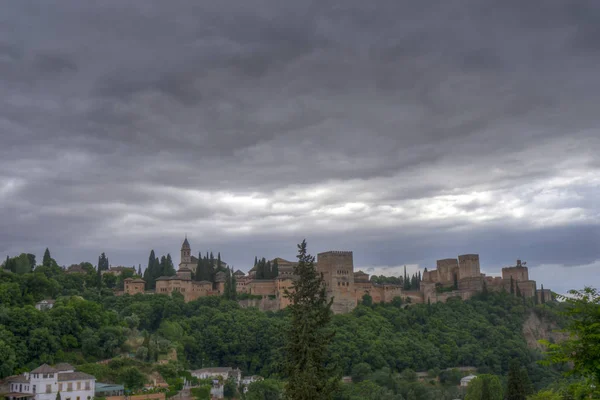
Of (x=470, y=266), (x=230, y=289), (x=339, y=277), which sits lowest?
(x=230, y=289)

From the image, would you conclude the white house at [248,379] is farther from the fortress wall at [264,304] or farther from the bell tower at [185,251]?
the bell tower at [185,251]

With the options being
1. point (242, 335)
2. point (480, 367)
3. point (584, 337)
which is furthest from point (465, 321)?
point (584, 337)

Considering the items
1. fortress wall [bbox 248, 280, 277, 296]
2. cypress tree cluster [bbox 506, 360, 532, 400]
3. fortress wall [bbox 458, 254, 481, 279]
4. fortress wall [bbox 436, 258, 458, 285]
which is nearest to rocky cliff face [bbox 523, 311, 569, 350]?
fortress wall [bbox 458, 254, 481, 279]

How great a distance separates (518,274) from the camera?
113 m

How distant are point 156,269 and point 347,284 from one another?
101 feet

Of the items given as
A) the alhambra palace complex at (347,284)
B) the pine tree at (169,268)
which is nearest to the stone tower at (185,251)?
the alhambra palace complex at (347,284)

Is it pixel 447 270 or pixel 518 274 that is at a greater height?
pixel 447 270

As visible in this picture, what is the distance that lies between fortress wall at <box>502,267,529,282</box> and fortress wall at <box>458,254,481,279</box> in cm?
635

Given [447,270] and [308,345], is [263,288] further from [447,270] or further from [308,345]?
[308,345]

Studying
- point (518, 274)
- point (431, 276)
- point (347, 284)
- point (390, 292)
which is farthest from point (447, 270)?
point (347, 284)

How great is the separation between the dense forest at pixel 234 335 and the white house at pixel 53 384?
2.69 metres

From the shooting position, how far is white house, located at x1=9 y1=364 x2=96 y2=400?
50.2 m

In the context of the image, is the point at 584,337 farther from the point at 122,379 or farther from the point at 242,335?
the point at 242,335

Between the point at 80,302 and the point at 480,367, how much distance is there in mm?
53244
